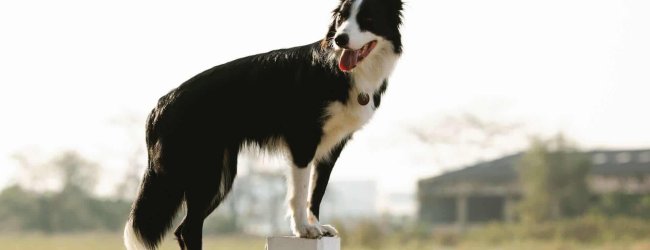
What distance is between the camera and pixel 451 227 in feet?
85.3

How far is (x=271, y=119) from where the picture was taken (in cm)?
473

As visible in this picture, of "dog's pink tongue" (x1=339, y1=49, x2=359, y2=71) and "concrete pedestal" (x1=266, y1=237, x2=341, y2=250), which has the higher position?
"dog's pink tongue" (x1=339, y1=49, x2=359, y2=71)

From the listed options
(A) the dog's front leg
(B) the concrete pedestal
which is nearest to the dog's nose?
(A) the dog's front leg

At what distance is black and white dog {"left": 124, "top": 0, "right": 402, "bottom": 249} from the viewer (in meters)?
4.56

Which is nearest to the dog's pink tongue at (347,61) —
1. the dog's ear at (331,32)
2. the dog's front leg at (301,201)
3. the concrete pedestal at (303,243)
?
the dog's ear at (331,32)

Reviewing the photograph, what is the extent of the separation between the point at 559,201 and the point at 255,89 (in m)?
20.6

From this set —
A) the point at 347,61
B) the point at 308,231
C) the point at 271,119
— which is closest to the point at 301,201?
the point at 308,231

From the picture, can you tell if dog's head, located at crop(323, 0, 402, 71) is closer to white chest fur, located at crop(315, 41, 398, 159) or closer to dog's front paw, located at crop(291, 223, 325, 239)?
white chest fur, located at crop(315, 41, 398, 159)

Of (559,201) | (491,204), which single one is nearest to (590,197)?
(559,201)

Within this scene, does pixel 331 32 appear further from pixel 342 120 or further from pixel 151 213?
pixel 151 213

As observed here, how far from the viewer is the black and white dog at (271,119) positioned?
456 cm

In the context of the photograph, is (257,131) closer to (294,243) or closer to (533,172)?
(294,243)

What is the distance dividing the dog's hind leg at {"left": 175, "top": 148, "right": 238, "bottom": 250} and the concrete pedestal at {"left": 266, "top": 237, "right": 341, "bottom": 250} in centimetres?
39

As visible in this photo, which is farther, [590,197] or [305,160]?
[590,197]
